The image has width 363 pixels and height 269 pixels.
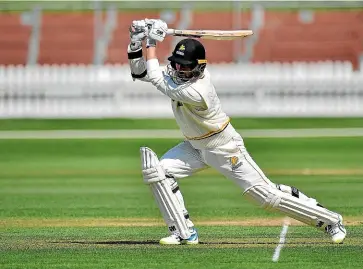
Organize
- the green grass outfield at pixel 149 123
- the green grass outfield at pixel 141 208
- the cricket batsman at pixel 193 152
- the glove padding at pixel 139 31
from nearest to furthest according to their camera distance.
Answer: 1. the green grass outfield at pixel 141 208
2. the cricket batsman at pixel 193 152
3. the glove padding at pixel 139 31
4. the green grass outfield at pixel 149 123

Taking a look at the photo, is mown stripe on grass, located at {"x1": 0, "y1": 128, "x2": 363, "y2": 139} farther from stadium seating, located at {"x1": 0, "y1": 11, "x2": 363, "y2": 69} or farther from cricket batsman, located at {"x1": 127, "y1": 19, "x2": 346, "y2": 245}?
cricket batsman, located at {"x1": 127, "y1": 19, "x2": 346, "y2": 245}

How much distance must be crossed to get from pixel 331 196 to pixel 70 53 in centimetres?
2360

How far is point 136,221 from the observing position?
41.8 feet

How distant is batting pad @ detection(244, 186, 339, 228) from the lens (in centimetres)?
1007

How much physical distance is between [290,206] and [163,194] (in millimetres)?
1196

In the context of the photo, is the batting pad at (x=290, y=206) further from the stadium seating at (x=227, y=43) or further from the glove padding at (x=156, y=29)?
the stadium seating at (x=227, y=43)

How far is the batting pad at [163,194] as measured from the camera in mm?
10109

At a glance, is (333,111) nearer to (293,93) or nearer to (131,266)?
(293,93)

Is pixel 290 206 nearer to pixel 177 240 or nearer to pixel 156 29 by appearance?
pixel 177 240

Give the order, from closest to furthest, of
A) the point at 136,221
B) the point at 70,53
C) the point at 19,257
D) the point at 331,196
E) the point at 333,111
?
the point at 19,257
the point at 136,221
the point at 331,196
the point at 333,111
the point at 70,53

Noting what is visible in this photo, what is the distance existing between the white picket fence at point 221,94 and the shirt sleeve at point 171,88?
17.9 m

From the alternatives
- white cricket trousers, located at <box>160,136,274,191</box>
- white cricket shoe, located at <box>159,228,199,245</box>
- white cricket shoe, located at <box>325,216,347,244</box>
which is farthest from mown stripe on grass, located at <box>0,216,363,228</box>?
white cricket trousers, located at <box>160,136,274,191</box>

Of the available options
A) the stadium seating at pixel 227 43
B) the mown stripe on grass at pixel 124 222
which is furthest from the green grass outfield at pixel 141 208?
the stadium seating at pixel 227 43

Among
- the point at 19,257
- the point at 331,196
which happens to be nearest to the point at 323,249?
the point at 19,257
